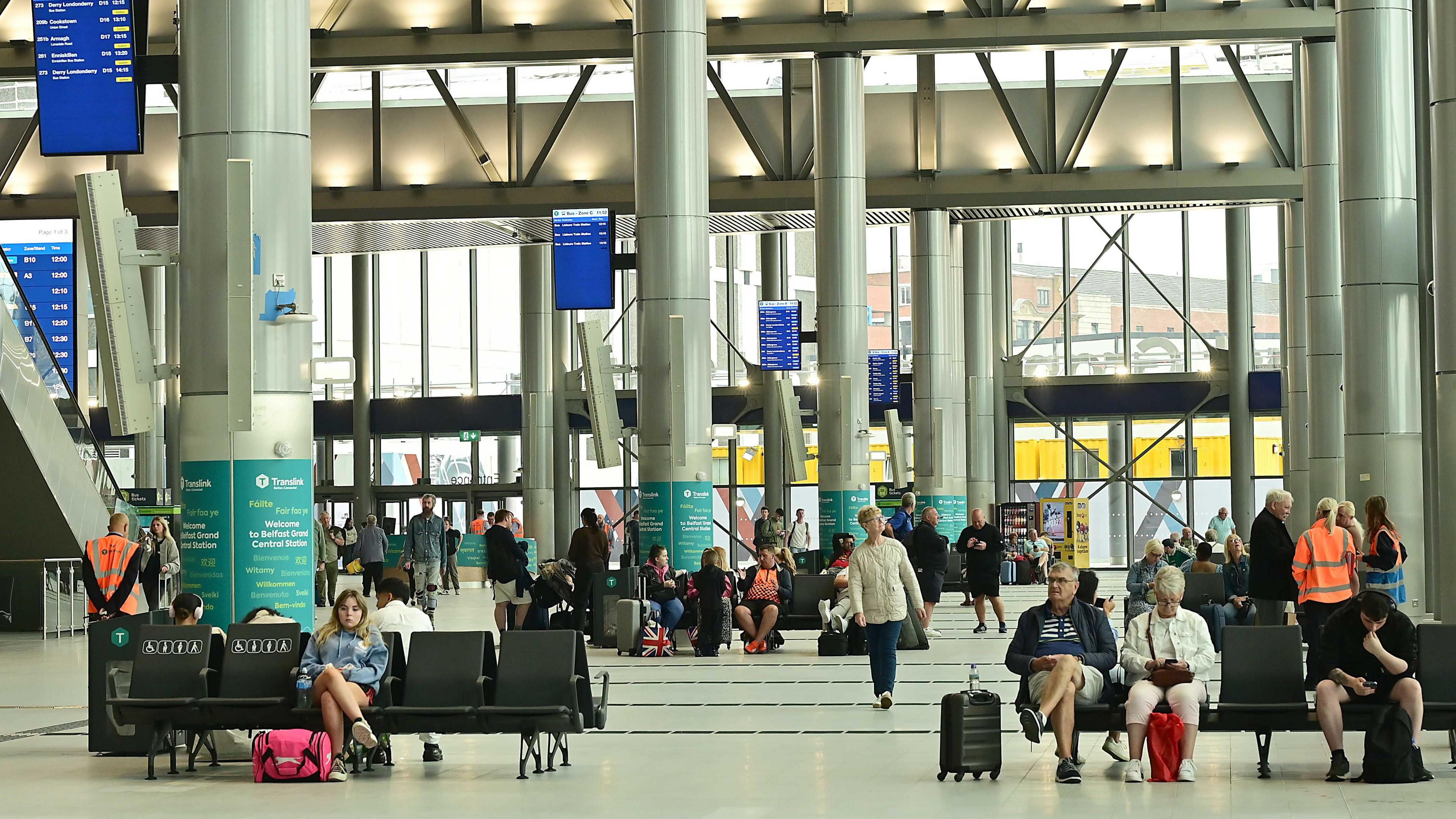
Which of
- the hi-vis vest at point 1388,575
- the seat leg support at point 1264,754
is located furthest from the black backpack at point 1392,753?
the hi-vis vest at point 1388,575

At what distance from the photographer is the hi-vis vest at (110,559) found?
55.2 feet

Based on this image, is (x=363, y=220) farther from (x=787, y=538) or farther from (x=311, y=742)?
(x=311, y=742)

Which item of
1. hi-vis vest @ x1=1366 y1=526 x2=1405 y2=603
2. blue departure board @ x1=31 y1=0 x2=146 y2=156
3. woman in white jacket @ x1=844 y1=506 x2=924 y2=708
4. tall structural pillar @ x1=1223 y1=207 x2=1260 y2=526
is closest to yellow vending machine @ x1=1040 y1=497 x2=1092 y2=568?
tall structural pillar @ x1=1223 y1=207 x2=1260 y2=526

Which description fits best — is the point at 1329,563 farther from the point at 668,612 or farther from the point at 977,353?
the point at 977,353

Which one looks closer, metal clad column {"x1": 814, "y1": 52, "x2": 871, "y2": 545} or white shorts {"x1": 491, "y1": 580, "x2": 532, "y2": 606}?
white shorts {"x1": 491, "y1": 580, "x2": 532, "y2": 606}

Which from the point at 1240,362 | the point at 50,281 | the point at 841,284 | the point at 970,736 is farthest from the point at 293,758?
the point at 1240,362

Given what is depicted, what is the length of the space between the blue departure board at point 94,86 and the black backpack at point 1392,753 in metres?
9.62

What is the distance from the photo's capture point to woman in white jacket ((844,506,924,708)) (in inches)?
543

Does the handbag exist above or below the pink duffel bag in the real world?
above

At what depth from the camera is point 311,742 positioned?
34.0 ft

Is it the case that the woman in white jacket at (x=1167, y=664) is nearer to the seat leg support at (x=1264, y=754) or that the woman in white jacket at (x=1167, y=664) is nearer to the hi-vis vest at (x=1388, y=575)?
the seat leg support at (x=1264, y=754)

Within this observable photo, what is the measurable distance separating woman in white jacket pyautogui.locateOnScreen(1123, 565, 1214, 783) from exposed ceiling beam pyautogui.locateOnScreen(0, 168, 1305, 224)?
2255cm

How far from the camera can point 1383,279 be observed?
20.9 m

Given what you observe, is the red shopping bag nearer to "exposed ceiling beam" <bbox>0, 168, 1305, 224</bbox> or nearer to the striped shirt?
the striped shirt
